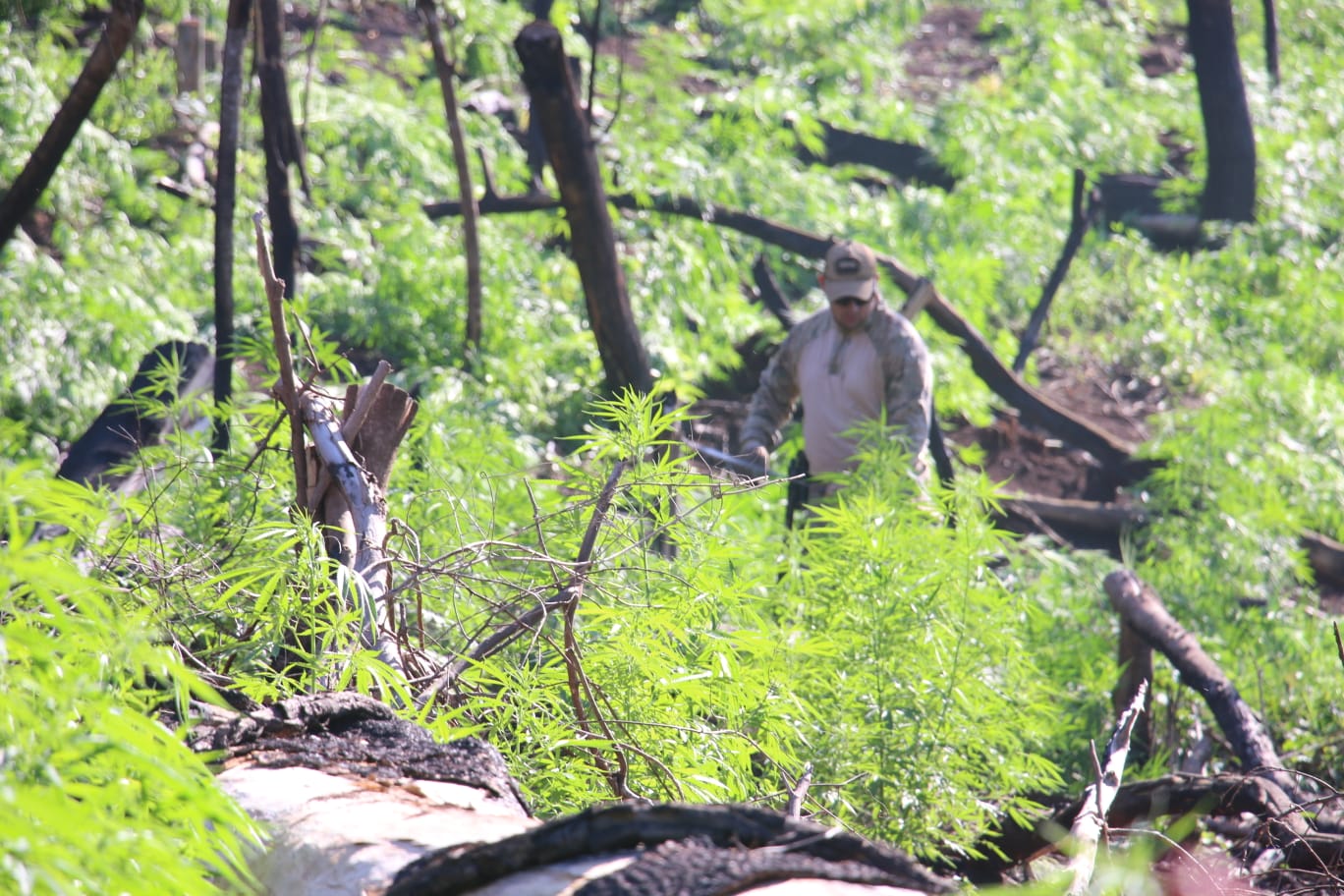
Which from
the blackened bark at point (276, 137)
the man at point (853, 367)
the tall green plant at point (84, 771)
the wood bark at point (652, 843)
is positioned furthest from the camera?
the blackened bark at point (276, 137)

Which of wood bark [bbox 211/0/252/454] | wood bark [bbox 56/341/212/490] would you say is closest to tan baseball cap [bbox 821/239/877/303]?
wood bark [bbox 211/0/252/454]

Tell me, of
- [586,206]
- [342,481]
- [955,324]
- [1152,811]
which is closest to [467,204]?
[586,206]

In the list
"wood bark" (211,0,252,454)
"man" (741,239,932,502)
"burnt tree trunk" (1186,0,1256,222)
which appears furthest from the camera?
"burnt tree trunk" (1186,0,1256,222)

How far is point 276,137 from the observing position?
6.41m

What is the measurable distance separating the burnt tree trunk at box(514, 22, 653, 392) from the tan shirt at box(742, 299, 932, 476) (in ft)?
2.45

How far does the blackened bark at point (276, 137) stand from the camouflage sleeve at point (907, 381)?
9.38 feet

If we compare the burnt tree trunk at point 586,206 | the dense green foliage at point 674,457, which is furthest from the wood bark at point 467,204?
the burnt tree trunk at point 586,206

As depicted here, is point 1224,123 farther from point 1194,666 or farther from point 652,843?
point 652,843

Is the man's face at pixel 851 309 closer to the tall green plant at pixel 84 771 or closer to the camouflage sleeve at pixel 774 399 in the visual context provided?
the camouflage sleeve at pixel 774 399

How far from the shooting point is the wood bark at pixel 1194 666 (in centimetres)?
512

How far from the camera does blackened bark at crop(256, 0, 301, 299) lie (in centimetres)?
636

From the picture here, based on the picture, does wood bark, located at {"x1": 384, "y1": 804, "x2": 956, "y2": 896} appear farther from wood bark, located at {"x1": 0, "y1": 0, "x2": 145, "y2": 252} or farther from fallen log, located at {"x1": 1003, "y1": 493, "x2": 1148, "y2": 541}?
fallen log, located at {"x1": 1003, "y1": 493, "x2": 1148, "y2": 541}

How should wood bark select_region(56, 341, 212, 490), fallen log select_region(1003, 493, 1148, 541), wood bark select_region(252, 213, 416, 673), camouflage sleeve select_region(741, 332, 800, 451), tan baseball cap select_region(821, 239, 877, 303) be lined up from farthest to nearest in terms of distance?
fallen log select_region(1003, 493, 1148, 541)
camouflage sleeve select_region(741, 332, 800, 451)
tan baseball cap select_region(821, 239, 877, 303)
wood bark select_region(56, 341, 212, 490)
wood bark select_region(252, 213, 416, 673)

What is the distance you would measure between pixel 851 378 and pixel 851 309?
1.07 feet
